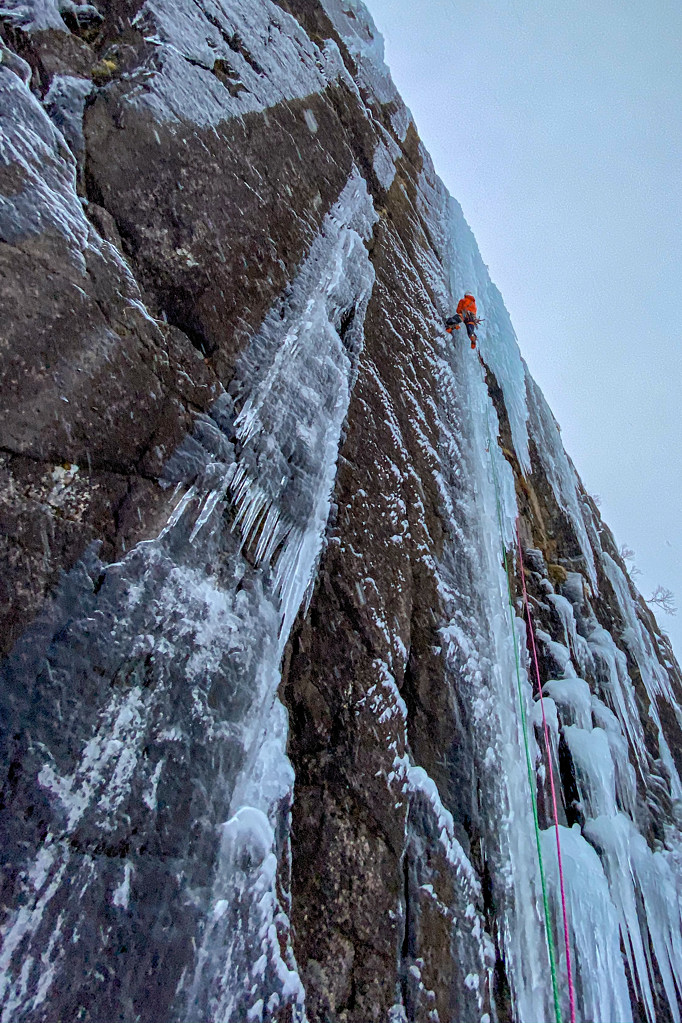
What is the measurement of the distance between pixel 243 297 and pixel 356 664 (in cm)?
234

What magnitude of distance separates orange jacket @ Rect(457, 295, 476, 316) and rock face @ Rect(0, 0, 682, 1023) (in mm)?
1407

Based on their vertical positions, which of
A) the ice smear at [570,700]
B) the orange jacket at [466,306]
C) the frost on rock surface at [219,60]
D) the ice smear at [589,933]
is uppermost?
the orange jacket at [466,306]

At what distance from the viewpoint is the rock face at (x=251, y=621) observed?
246 cm

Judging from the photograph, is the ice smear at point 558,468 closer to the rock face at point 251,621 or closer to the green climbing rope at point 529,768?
the green climbing rope at point 529,768

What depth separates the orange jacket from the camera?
20.4 feet

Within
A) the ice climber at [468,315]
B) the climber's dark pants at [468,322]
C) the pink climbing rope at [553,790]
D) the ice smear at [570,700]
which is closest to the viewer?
the pink climbing rope at [553,790]

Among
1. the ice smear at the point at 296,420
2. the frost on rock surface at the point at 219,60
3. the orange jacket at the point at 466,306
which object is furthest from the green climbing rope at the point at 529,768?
the frost on rock surface at the point at 219,60

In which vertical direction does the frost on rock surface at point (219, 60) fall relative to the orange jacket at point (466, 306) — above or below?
below

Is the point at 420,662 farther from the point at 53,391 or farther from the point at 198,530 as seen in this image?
the point at 53,391

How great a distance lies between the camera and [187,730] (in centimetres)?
273

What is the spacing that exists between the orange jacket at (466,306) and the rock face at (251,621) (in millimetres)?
1407

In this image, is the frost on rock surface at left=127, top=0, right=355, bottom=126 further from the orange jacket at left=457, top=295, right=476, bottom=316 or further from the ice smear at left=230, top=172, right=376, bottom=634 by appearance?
the orange jacket at left=457, top=295, right=476, bottom=316

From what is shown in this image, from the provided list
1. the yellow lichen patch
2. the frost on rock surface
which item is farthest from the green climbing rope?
the yellow lichen patch

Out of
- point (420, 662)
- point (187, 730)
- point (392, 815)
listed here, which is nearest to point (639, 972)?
point (392, 815)
